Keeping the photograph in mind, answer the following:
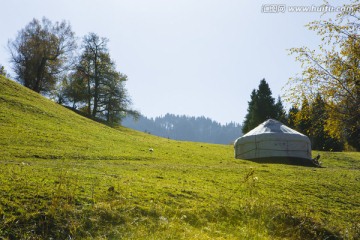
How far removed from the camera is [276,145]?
31703mm

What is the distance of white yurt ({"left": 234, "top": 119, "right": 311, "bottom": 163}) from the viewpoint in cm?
3162

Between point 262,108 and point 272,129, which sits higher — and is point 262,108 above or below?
above

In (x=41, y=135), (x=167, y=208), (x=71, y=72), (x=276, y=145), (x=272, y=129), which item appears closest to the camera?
(x=167, y=208)

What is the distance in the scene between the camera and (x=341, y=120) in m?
12.5

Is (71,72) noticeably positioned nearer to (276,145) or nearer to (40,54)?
(40,54)

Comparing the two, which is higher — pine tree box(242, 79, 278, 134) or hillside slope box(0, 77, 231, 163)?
pine tree box(242, 79, 278, 134)

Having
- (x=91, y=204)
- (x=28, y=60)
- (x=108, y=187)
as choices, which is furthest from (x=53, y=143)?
(x=28, y=60)

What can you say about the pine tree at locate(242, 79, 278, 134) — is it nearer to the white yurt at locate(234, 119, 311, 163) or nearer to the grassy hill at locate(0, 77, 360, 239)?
the white yurt at locate(234, 119, 311, 163)

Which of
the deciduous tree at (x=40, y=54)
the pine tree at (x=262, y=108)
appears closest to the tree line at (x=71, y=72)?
the deciduous tree at (x=40, y=54)

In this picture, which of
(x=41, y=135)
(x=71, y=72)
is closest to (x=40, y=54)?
(x=71, y=72)

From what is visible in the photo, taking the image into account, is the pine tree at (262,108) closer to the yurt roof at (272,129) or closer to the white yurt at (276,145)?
the yurt roof at (272,129)

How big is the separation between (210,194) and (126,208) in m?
3.79

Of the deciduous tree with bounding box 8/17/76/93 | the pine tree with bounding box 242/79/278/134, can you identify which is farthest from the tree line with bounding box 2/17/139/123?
the pine tree with bounding box 242/79/278/134

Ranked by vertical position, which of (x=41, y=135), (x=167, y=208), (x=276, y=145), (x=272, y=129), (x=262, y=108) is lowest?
(x=167, y=208)
